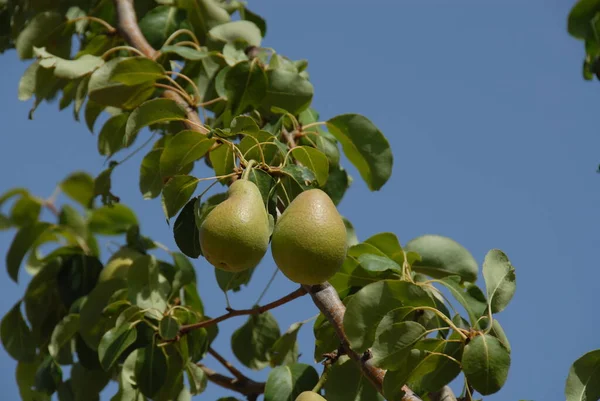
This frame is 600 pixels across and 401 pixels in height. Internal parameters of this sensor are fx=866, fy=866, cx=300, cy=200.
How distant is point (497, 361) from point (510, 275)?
0.20 meters

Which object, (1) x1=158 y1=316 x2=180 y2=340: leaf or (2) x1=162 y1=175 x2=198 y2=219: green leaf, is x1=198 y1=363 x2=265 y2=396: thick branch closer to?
(1) x1=158 y1=316 x2=180 y2=340: leaf

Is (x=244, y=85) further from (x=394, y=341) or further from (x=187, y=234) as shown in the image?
(x=394, y=341)

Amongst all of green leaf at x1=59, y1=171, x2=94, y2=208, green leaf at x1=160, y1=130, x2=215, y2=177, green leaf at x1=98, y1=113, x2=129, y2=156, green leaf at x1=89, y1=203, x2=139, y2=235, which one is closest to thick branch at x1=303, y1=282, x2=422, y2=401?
green leaf at x1=160, y1=130, x2=215, y2=177

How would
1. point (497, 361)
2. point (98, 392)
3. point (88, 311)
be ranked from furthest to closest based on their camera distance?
point (98, 392) → point (88, 311) → point (497, 361)

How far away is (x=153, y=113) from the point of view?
4.93 ft

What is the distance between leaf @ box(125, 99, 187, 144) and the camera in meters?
1.50

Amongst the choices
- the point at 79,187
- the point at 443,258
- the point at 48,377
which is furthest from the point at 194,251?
the point at 79,187

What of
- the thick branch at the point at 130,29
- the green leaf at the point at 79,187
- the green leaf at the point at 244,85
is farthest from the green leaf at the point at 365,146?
the green leaf at the point at 79,187

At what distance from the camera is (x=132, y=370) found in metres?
1.70

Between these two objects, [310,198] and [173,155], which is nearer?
[310,198]

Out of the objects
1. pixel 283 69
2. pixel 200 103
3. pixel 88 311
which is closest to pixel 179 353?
pixel 88 311

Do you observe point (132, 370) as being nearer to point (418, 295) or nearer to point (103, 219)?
point (103, 219)

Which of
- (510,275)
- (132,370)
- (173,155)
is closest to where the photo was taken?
(510,275)

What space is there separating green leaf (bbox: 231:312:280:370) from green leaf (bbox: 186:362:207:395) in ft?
0.76
